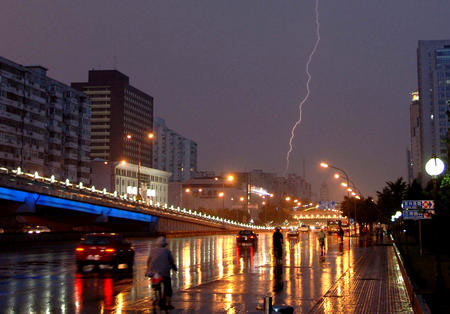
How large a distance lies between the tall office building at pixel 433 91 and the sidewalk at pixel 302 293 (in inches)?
6161

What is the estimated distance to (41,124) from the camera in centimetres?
10831

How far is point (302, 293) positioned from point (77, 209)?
5584 cm

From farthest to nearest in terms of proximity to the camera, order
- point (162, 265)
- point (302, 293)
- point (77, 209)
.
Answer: point (77, 209) → point (302, 293) → point (162, 265)

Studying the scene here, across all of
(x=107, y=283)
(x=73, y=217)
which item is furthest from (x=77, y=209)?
(x=107, y=283)

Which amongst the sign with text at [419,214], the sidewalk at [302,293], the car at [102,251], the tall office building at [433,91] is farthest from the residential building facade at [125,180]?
the sign with text at [419,214]

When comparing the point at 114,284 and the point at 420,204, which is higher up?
the point at 420,204

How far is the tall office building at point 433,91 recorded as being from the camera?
176m

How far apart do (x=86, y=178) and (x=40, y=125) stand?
782 inches

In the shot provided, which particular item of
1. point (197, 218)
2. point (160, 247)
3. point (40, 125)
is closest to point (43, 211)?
point (197, 218)

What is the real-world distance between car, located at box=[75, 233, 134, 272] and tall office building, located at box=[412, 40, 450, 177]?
15751cm

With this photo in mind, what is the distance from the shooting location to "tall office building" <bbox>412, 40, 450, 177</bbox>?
17575 cm

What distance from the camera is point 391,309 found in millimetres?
14320

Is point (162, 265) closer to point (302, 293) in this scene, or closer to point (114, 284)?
point (302, 293)

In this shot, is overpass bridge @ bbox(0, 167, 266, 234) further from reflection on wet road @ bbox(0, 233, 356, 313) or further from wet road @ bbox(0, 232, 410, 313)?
wet road @ bbox(0, 232, 410, 313)
